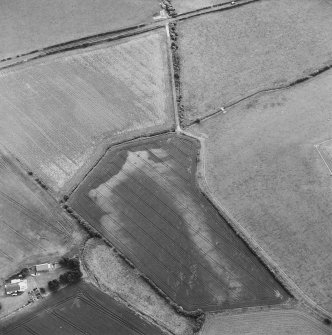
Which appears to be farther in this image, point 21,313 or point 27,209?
point 27,209

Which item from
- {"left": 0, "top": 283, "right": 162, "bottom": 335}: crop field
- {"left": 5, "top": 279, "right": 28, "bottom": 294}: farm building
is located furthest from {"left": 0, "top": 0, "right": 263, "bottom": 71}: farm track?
{"left": 0, "top": 283, "right": 162, "bottom": 335}: crop field

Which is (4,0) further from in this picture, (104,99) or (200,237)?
(200,237)

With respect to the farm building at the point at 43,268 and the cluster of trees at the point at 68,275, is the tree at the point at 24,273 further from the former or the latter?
the cluster of trees at the point at 68,275

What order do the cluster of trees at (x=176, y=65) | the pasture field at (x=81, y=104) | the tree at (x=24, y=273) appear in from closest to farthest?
the tree at (x=24, y=273)
the pasture field at (x=81, y=104)
the cluster of trees at (x=176, y=65)

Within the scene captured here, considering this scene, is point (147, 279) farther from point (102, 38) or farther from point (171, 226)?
point (102, 38)

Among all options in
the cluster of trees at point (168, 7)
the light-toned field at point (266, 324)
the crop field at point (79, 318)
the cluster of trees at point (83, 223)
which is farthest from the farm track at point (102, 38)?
the light-toned field at point (266, 324)

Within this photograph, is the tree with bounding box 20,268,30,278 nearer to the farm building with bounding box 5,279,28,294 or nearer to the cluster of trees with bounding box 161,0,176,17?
the farm building with bounding box 5,279,28,294

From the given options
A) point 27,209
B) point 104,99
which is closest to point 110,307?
point 27,209
